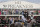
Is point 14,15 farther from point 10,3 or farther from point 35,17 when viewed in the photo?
point 35,17

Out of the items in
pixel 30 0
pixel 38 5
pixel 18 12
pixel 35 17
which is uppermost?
pixel 30 0

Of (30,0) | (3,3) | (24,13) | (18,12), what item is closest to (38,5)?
(30,0)

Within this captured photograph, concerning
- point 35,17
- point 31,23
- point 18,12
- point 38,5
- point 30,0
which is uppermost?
point 30,0

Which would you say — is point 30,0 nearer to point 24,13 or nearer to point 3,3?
point 24,13

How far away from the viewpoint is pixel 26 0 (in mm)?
1783

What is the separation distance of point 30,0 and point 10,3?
17.7 inches

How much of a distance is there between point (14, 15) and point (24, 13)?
23cm

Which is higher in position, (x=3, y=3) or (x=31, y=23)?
(x=3, y=3)

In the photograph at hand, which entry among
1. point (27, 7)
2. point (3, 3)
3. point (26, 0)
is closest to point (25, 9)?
point (27, 7)

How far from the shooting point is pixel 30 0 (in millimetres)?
1785

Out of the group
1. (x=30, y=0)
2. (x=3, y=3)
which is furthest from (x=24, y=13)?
(x=3, y=3)

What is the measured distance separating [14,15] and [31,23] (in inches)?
16.5

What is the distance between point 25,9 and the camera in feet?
5.80

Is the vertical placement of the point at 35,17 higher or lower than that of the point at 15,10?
lower
